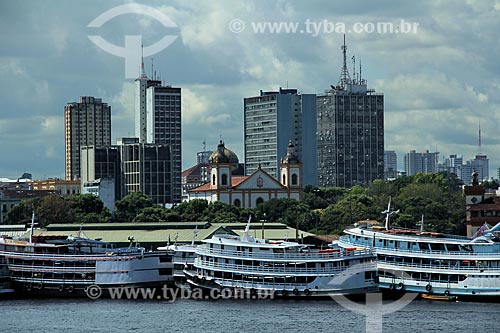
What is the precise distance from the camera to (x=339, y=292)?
87500mm

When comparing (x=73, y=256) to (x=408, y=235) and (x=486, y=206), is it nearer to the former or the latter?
(x=408, y=235)

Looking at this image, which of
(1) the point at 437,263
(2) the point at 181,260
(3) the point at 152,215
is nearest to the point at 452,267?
(1) the point at 437,263

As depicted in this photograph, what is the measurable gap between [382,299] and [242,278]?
8.86 m

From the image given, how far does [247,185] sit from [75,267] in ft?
266

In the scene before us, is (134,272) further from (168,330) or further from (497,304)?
(497,304)

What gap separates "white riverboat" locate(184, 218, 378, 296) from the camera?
8781 centimetres

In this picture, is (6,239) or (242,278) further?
(6,239)

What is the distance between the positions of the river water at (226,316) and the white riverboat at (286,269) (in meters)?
1.52

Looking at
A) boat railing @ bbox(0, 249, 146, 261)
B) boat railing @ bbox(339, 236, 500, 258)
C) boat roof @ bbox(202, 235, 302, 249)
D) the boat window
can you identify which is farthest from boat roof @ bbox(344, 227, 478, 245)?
boat railing @ bbox(0, 249, 146, 261)

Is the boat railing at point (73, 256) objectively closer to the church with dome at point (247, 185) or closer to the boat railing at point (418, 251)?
the boat railing at point (418, 251)

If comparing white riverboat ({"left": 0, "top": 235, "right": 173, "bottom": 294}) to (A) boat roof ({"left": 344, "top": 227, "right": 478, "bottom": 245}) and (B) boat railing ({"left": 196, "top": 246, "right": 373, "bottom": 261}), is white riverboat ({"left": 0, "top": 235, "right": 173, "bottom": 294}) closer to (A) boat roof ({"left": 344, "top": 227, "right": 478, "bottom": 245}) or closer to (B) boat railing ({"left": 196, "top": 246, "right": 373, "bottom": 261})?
(B) boat railing ({"left": 196, "top": 246, "right": 373, "bottom": 261})

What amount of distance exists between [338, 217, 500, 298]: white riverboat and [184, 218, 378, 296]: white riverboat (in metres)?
2.09

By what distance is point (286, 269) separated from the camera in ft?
291

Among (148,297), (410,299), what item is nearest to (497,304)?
(410,299)
